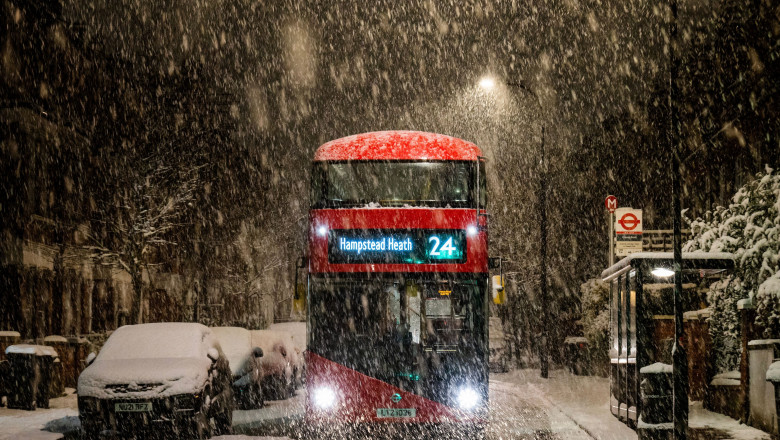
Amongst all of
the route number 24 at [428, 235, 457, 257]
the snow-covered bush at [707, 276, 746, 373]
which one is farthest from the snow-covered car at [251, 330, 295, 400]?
the snow-covered bush at [707, 276, 746, 373]

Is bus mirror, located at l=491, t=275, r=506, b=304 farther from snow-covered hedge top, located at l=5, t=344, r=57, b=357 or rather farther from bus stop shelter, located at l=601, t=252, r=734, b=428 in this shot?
snow-covered hedge top, located at l=5, t=344, r=57, b=357

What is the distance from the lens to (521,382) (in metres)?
24.6

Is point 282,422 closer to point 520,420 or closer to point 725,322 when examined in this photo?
point 520,420

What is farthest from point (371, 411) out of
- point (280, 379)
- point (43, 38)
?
point (43, 38)

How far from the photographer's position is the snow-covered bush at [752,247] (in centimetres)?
1325

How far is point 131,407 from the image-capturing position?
11.9m

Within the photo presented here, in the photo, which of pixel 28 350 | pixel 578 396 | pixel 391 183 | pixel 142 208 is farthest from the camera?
pixel 142 208

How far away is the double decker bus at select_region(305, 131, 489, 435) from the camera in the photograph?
1191cm

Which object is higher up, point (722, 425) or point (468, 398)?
point (468, 398)

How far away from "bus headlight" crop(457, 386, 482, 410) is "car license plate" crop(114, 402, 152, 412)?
4251mm

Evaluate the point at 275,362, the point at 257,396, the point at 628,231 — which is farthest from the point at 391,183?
the point at 628,231

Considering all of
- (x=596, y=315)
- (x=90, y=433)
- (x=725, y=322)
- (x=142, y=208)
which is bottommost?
(x=90, y=433)

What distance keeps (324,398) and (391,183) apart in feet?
10.5

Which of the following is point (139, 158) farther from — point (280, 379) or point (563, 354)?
point (563, 354)
